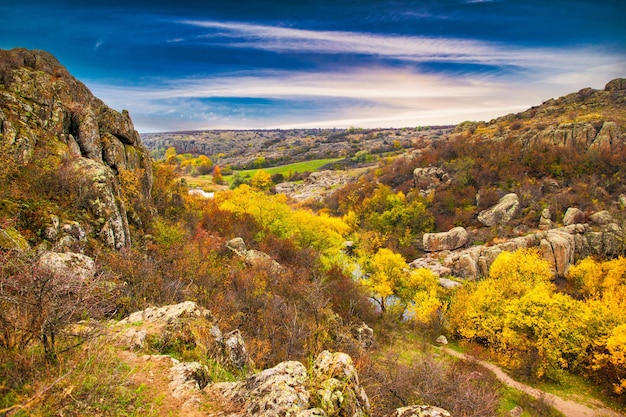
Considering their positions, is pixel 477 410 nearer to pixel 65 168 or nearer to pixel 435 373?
pixel 435 373

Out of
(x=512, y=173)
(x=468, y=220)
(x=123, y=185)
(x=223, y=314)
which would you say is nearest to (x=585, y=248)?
(x=468, y=220)

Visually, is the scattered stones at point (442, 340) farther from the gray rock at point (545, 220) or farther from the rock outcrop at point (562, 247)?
the gray rock at point (545, 220)

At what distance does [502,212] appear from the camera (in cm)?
6775

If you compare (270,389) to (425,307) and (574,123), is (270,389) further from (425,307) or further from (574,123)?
(574,123)

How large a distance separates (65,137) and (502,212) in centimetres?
7291

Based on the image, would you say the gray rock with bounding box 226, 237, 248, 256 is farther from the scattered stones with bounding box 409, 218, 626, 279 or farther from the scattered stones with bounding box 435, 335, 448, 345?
the scattered stones with bounding box 409, 218, 626, 279

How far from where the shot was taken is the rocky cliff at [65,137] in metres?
17.4

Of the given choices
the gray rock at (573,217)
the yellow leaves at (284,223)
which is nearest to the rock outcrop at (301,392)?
the yellow leaves at (284,223)

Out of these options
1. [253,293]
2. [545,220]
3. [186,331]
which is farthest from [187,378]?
[545,220]

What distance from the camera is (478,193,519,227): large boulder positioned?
2645 inches

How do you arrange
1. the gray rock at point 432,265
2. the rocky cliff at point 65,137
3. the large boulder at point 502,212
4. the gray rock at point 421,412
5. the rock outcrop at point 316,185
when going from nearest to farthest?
the gray rock at point 421,412, the rocky cliff at point 65,137, the gray rock at point 432,265, the large boulder at point 502,212, the rock outcrop at point 316,185

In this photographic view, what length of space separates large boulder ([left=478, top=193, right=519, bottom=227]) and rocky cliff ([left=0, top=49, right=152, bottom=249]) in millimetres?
66367

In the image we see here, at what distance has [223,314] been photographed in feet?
60.8

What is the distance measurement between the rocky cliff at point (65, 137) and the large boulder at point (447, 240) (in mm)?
57286
